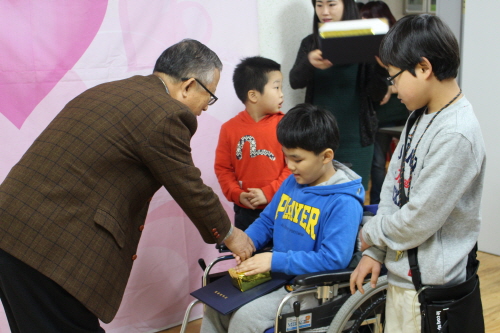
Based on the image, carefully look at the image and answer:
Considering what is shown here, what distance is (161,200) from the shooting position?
238 centimetres

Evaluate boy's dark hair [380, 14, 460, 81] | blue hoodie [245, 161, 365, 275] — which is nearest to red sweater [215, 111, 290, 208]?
blue hoodie [245, 161, 365, 275]

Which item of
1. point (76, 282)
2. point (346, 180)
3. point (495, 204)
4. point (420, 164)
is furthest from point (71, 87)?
point (495, 204)

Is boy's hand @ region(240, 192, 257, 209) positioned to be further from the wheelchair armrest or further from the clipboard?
the wheelchair armrest

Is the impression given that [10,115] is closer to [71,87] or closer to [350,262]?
[71,87]

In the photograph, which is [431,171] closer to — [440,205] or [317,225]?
[440,205]

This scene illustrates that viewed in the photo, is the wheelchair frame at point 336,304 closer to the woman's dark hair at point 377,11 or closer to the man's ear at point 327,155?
the man's ear at point 327,155

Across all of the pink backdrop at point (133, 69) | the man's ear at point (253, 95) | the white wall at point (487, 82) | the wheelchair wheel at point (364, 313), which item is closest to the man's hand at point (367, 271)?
the wheelchair wheel at point (364, 313)

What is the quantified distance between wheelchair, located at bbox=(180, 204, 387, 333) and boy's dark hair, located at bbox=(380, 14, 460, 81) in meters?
→ 0.67

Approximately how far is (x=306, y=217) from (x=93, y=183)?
73 centimetres

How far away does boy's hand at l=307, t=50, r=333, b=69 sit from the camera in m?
2.26

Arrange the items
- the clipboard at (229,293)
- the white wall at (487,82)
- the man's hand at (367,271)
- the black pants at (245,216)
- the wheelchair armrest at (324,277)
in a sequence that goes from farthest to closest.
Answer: the white wall at (487,82), the black pants at (245,216), the clipboard at (229,293), the wheelchair armrest at (324,277), the man's hand at (367,271)

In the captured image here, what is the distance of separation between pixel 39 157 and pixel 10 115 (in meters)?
0.78

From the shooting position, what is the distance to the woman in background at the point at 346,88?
2340 millimetres

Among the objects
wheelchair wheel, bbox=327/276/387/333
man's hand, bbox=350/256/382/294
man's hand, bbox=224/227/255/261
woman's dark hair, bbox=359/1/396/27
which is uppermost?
woman's dark hair, bbox=359/1/396/27
